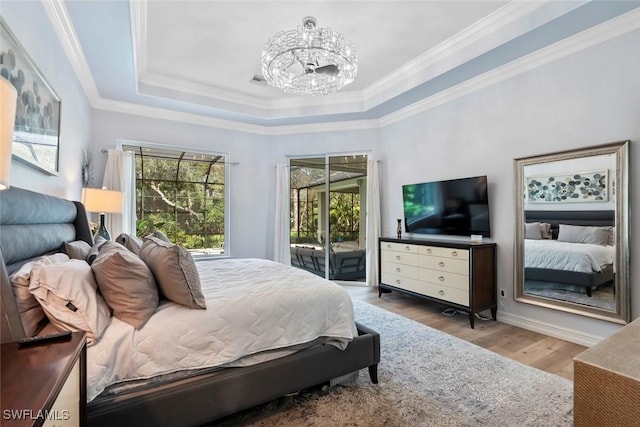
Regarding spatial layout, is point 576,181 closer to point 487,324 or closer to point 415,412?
point 487,324

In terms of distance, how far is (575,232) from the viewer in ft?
9.63

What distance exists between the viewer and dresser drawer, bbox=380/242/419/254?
3.96 metres

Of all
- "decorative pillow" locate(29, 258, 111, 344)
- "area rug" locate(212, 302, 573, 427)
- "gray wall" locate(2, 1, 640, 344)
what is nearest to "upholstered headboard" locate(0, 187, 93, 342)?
"decorative pillow" locate(29, 258, 111, 344)

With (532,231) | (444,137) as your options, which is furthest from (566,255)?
(444,137)

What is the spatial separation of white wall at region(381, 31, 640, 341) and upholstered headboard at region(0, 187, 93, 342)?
402 centimetres

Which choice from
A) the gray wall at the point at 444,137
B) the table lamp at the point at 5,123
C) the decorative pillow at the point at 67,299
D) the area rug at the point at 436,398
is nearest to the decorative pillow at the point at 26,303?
the decorative pillow at the point at 67,299

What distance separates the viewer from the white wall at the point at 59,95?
1.84m

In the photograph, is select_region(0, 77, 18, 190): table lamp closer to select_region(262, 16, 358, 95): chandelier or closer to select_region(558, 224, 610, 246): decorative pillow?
select_region(262, 16, 358, 95): chandelier

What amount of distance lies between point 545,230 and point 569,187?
1.56 feet

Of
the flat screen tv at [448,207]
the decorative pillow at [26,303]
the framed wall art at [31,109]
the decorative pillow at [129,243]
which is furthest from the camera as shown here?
the flat screen tv at [448,207]

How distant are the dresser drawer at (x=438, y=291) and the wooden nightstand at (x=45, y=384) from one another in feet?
11.0

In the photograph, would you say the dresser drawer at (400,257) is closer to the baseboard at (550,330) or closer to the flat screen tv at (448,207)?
the flat screen tv at (448,207)

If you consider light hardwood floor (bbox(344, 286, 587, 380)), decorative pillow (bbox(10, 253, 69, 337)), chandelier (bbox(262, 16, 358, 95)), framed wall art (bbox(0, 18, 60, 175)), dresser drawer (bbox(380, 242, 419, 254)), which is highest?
chandelier (bbox(262, 16, 358, 95))

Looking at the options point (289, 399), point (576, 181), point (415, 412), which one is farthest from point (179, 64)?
point (576, 181)
